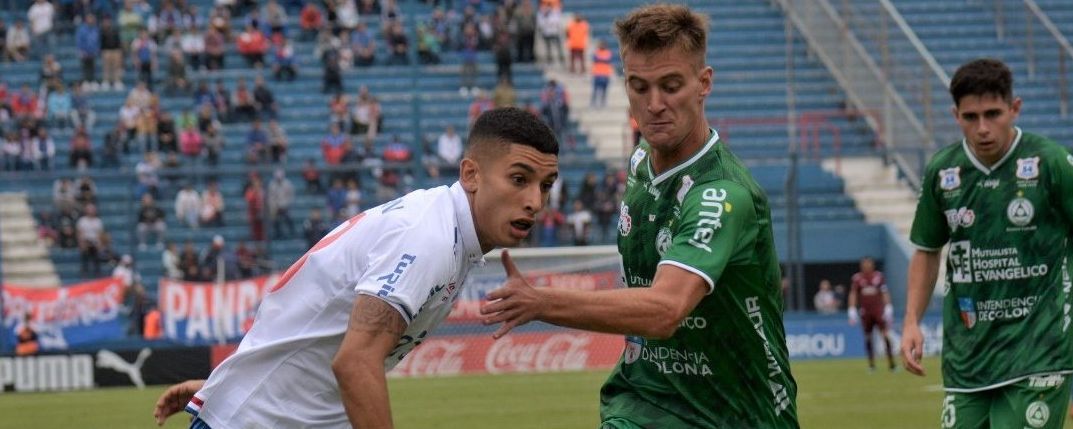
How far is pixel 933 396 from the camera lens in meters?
19.2

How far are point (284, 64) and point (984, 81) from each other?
2861 cm

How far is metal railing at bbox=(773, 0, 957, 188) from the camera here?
32.6 m

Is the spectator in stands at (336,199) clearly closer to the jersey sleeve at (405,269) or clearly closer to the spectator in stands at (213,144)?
the spectator in stands at (213,144)

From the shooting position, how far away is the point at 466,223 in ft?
17.9

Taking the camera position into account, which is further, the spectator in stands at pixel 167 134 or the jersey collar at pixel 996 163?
the spectator in stands at pixel 167 134

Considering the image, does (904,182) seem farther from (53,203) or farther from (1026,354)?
(1026,354)

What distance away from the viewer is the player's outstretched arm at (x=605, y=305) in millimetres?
4809

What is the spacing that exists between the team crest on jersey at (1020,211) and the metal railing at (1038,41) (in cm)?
2781

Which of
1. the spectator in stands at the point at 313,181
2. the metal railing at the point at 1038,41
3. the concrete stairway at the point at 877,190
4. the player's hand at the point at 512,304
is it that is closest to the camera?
the player's hand at the point at 512,304

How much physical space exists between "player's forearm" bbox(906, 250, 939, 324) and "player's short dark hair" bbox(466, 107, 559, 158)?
3.37 m

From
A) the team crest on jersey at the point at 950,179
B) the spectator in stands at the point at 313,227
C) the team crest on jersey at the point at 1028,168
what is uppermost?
the team crest on jersey at the point at 1028,168

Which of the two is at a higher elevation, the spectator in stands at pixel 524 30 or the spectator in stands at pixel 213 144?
the spectator in stands at pixel 524 30

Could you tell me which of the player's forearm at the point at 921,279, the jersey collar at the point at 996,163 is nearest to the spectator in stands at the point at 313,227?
the player's forearm at the point at 921,279

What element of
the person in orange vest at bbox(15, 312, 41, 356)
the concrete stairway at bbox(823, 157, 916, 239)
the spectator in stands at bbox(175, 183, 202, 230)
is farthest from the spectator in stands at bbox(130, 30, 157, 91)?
the concrete stairway at bbox(823, 157, 916, 239)
